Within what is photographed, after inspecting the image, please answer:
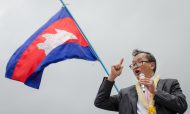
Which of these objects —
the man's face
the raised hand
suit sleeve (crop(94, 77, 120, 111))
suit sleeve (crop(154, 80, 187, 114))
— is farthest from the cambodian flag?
suit sleeve (crop(154, 80, 187, 114))

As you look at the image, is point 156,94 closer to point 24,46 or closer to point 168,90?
point 168,90

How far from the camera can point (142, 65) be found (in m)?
8.27

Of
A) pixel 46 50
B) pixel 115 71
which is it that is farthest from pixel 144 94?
pixel 46 50

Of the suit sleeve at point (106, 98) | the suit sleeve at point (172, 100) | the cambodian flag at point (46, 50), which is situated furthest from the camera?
the cambodian flag at point (46, 50)

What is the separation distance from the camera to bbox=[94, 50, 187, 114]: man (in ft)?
24.4

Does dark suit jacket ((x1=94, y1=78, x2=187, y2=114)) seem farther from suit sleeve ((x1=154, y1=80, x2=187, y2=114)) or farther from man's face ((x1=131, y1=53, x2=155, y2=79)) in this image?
man's face ((x1=131, y1=53, x2=155, y2=79))

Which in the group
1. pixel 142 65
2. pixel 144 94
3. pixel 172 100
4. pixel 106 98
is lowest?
pixel 172 100

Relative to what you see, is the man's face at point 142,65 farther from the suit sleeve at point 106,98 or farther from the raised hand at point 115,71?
the suit sleeve at point 106,98

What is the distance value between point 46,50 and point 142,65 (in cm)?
417

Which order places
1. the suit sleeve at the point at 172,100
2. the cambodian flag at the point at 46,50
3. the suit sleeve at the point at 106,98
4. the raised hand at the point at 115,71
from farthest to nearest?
the cambodian flag at the point at 46,50 → the suit sleeve at the point at 106,98 → the raised hand at the point at 115,71 → the suit sleeve at the point at 172,100

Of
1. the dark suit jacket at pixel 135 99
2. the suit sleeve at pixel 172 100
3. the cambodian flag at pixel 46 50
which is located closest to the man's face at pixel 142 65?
the dark suit jacket at pixel 135 99

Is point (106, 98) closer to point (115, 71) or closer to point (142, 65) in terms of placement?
point (115, 71)

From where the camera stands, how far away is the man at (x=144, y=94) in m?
7.43

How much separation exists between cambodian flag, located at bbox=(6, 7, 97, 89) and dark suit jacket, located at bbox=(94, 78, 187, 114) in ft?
11.1
